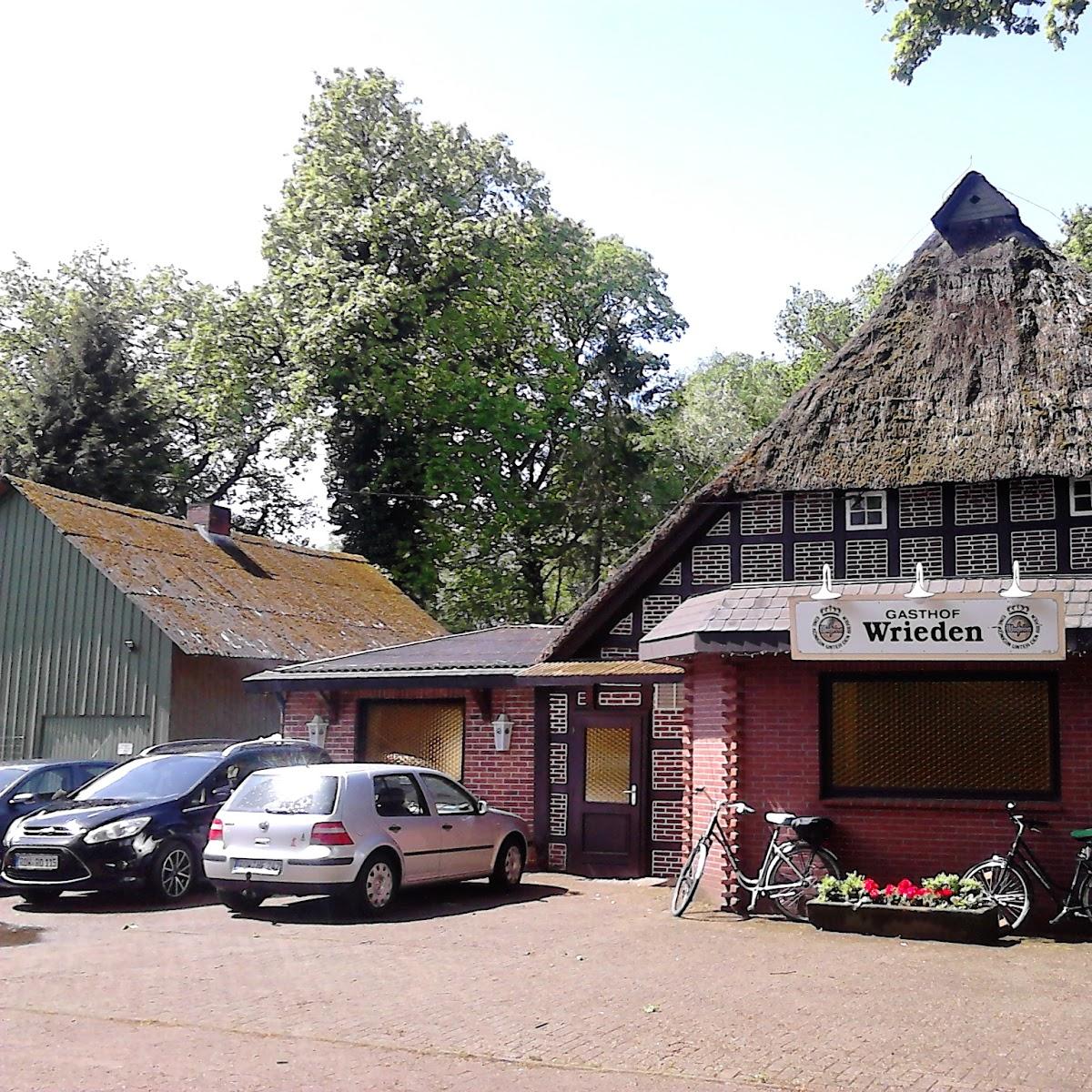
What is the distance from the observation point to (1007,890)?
471 inches

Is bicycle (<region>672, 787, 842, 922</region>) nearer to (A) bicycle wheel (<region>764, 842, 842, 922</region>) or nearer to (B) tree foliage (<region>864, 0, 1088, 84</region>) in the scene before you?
(A) bicycle wheel (<region>764, 842, 842, 922</region>)

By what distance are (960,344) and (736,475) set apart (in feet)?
9.62

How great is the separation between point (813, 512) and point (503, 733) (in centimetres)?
532

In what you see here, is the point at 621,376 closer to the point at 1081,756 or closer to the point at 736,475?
the point at 736,475

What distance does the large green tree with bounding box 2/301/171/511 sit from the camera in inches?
1410

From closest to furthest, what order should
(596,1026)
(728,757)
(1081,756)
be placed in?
(596,1026), (1081,756), (728,757)

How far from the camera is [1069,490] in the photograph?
47.1ft

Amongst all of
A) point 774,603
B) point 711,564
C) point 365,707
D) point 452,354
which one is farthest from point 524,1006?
point 452,354

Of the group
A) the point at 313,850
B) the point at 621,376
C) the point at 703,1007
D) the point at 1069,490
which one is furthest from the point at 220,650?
the point at 621,376

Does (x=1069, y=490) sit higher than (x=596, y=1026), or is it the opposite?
(x=1069, y=490)

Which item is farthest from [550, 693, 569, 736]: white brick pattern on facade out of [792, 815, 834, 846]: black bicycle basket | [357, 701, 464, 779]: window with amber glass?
[792, 815, 834, 846]: black bicycle basket

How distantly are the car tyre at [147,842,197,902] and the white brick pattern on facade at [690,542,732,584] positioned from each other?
6422 millimetres

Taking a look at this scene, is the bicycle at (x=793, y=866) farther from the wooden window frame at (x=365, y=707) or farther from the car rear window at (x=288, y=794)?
the wooden window frame at (x=365, y=707)

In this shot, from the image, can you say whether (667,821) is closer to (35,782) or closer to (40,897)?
(40,897)
